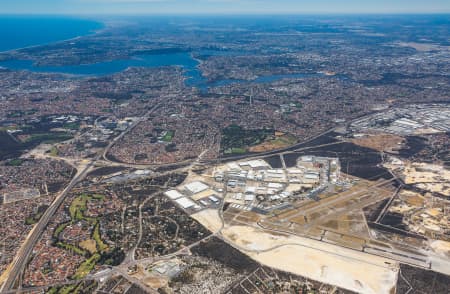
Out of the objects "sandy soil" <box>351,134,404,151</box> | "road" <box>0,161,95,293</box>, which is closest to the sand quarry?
"road" <box>0,161,95,293</box>

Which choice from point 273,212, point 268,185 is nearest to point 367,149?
point 268,185

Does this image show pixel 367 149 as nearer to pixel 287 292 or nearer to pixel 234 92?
pixel 287 292

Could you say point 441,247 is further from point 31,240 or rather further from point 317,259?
point 31,240

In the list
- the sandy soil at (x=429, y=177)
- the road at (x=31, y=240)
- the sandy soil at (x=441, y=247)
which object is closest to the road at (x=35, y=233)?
the road at (x=31, y=240)

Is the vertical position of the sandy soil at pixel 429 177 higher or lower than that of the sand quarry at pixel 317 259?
higher

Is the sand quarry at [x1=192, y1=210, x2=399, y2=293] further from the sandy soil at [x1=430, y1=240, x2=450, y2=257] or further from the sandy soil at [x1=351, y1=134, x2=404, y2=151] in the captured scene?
the sandy soil at [x1=351, y1=134, x2=404, y2=151]

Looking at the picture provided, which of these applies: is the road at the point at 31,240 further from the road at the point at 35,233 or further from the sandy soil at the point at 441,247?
the sandy soil at the point at 441,247

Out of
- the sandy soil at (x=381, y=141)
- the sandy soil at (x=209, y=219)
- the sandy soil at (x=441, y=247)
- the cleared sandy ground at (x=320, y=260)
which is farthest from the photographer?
the sandy soil at (x=381, y=141)

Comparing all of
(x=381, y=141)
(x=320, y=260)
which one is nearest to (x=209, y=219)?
(x=320, y=260)
